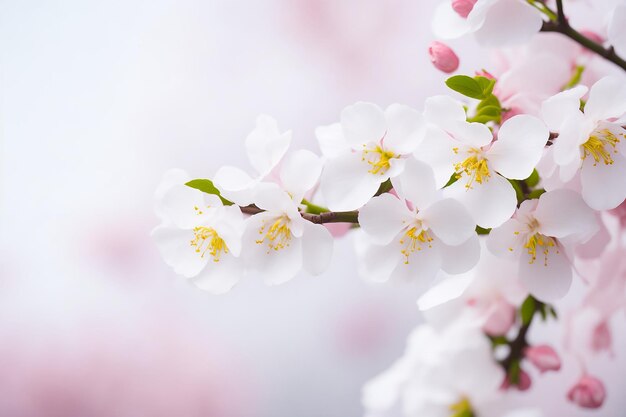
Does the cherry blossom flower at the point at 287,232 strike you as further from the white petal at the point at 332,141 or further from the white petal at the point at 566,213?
the white petal at the point at 566,213

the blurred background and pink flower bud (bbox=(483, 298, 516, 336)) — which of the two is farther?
the blurred background

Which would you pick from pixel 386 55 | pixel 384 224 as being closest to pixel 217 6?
pixel 386 55

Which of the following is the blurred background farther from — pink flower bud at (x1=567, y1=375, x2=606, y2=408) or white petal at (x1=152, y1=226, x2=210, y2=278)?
white petal at (x1=152, y1=226, x2=210, y2=278)

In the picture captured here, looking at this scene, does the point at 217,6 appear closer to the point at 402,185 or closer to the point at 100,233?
the point at 100,233

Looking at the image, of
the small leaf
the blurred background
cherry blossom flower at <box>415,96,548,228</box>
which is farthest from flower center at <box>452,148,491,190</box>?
the blurred background

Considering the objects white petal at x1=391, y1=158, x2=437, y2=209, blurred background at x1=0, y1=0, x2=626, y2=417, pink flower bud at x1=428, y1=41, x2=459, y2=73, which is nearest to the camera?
white petal at x1=391, y1=158, x2=437, y2=209
